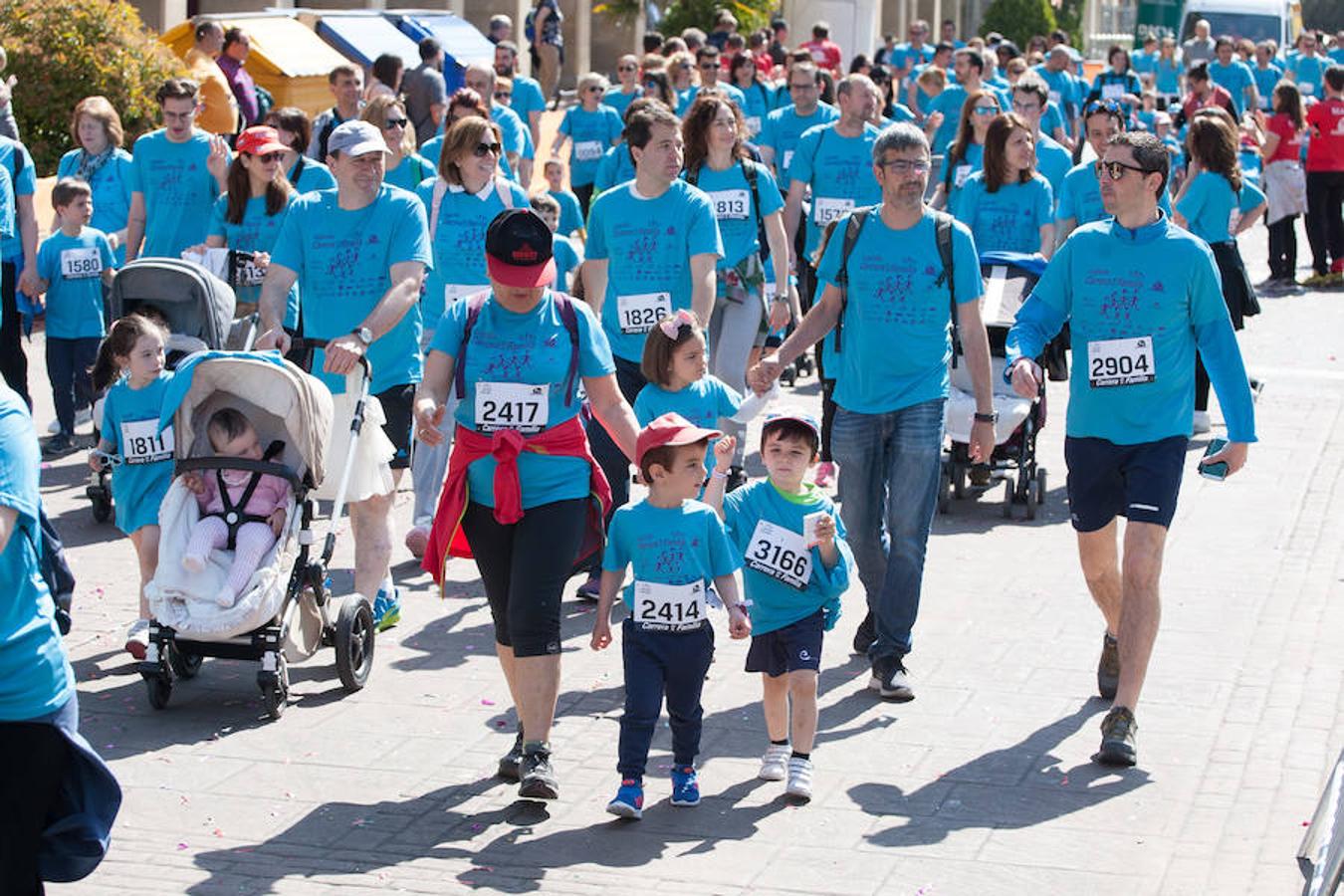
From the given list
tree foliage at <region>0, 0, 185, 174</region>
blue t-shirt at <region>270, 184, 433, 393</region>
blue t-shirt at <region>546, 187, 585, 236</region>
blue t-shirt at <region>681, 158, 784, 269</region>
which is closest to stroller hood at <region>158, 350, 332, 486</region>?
blue t-shirt at <region>270, 184, 433, 393</region>

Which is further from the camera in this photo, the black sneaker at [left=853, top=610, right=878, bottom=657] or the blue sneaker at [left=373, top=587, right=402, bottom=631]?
the blue sneaker at [left=373, top=587, right=402, bottom=631]

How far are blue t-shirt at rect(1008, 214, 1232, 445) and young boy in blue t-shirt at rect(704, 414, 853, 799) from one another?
0.97 meters

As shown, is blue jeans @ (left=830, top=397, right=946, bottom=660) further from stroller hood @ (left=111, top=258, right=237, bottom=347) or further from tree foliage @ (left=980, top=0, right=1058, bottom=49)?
tree foliage @ (left=980, top=0, right=1058, bottom=49)


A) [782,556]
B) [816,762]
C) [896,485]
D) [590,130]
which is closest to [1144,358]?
[896,485]

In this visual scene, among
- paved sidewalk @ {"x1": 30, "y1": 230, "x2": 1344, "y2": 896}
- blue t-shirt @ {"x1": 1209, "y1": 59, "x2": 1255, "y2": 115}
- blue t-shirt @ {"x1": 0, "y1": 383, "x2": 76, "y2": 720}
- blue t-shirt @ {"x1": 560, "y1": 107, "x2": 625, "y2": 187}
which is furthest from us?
blue t-shirt @ {"x1": 1209, "y1": 59, "x2": 1255, "y2": 115}

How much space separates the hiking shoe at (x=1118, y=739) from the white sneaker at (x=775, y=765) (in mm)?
1033

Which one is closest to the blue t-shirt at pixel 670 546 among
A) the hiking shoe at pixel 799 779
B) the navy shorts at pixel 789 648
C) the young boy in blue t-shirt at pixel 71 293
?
the navy shorts at pixel 789 648

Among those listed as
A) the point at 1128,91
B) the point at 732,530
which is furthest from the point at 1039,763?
the point at 1128,91

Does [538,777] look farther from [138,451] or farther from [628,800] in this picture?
[138,451]

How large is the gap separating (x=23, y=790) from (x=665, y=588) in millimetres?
2436

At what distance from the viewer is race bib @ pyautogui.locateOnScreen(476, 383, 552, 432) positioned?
689 cm

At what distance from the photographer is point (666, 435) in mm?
6789

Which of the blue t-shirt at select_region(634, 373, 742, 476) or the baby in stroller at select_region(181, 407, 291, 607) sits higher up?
the blue t-shirt at select_region(634, 373, 742, 476)

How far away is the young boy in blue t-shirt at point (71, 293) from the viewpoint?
12594 millimetres
